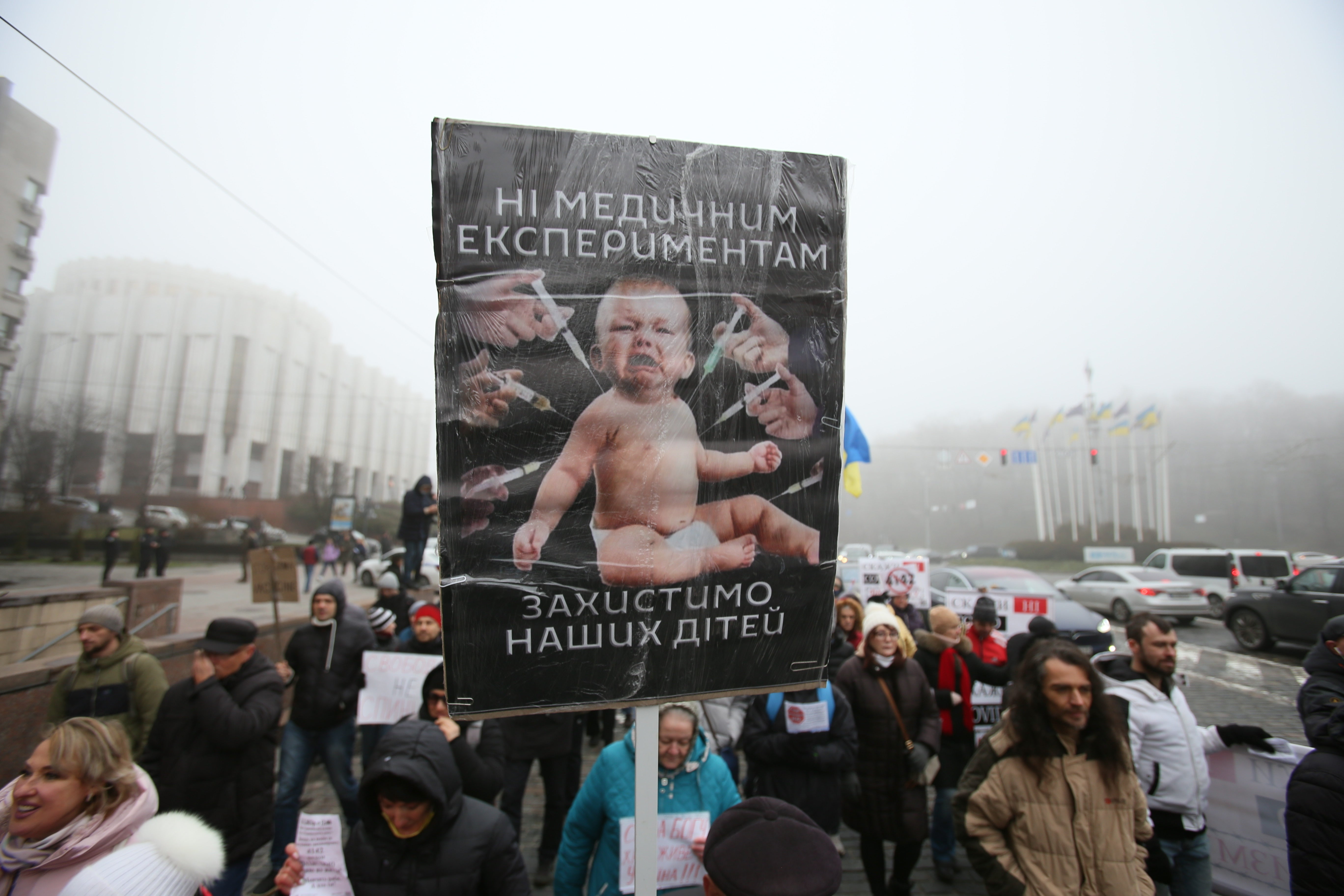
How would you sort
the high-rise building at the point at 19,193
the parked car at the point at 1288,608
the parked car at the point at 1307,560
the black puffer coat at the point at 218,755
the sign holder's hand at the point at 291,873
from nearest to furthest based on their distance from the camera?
the sign holder's hand at the point at 291,873 → the black puffer coat at the point at 218,755 → the high-rise building at the point at 19,193 → the parked car at the point at 1288,608 → the parked car at the point at 1307,560

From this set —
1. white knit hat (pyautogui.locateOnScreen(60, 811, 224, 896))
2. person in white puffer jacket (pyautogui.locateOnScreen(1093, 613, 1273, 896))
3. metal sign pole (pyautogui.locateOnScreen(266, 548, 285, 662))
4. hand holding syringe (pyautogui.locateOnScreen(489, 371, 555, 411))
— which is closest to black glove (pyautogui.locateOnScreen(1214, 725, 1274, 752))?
person in white puffer jacket (pyautogui.locateOnScreen(1093, 613, 1273, 896))

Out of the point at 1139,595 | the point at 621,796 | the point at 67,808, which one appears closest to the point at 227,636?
the point at 67,808

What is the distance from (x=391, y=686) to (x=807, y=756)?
2.95 meters

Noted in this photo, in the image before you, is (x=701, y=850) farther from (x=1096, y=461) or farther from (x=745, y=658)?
(x=1096, y=461)

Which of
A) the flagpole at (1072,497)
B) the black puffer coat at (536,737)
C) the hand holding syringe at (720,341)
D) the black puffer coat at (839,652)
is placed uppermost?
the flagpole at (1072,497)

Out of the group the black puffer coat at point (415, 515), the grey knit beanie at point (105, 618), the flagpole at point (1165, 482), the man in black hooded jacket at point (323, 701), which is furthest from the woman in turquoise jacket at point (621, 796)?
the flagpole at point (1165, 482)

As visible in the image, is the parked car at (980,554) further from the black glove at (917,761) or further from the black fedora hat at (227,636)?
the black fedora hat at (227,636)

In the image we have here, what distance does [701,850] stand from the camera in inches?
109

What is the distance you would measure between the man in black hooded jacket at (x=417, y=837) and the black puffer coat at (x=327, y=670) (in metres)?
2.65

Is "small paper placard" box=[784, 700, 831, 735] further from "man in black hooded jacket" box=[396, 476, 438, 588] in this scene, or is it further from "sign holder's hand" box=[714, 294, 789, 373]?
"man in black hooded jacket" box=[396, 476, 438, 588]

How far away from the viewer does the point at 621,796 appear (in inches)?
114

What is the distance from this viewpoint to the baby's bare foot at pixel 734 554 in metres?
1.89

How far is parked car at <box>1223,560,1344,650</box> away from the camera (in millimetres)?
11641

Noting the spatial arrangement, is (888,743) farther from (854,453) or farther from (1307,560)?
(1307,560)
